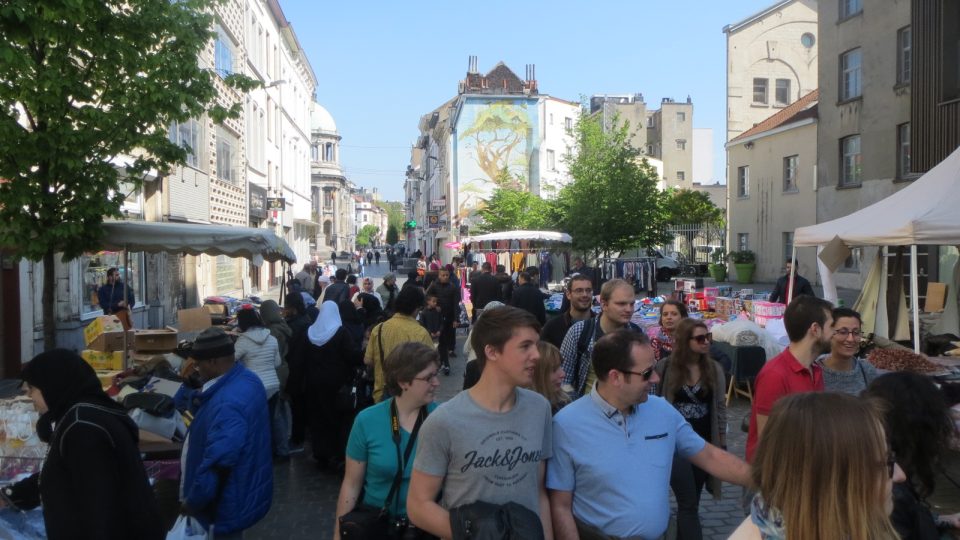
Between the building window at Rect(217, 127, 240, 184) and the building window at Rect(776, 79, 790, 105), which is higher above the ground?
the building window at Rect(776, 79, 790, 105)

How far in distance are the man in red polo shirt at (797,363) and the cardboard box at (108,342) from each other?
286 inches

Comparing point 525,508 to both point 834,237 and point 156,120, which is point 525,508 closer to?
point 156,120

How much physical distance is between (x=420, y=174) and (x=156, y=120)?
84.6m

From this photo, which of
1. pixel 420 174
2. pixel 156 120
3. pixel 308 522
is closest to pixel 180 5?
pixel 156 120

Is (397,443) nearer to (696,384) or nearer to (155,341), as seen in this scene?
(696,384)

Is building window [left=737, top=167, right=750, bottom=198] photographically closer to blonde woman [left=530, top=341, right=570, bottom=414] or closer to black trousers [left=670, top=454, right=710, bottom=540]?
black trousers [left=670, top=454, right=710, bottom=540]

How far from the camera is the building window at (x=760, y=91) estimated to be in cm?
3838

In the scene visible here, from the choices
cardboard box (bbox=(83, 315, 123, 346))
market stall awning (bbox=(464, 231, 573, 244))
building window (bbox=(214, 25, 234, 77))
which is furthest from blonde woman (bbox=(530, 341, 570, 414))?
building window (bbox=(214, 25, 234, 77))

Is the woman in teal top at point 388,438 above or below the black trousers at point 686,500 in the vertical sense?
above

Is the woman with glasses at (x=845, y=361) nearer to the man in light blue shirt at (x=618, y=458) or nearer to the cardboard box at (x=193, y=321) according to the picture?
the man in light blue shirt at (x=618, y=458)

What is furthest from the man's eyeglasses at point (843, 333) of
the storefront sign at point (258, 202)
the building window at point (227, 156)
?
the storefront sign at point (258, 202)

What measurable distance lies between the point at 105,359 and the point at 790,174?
28662 mm

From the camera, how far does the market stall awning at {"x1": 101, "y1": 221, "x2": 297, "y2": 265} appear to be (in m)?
8.83

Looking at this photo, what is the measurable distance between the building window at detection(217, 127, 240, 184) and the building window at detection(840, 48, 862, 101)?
2074 centimetres
